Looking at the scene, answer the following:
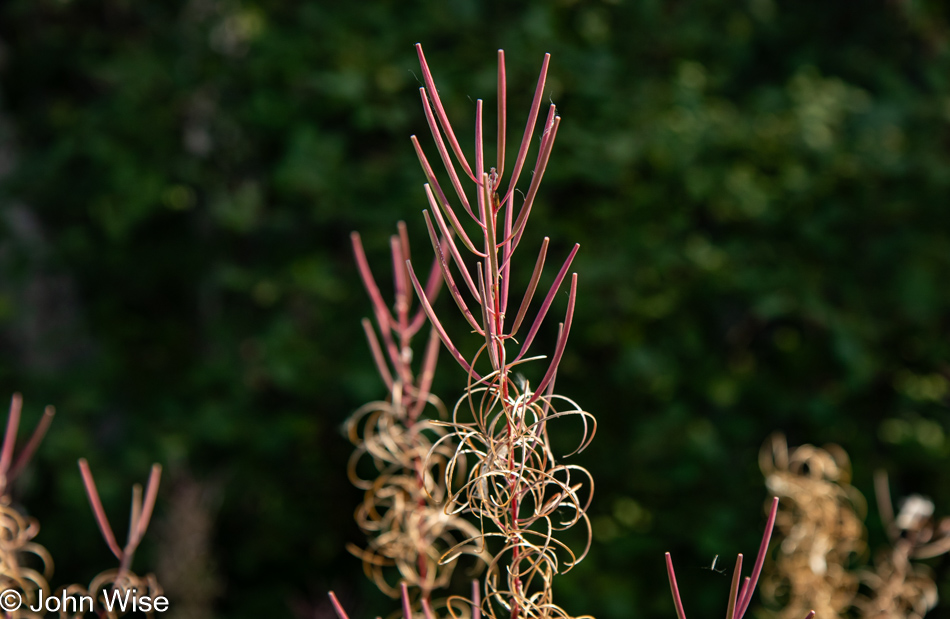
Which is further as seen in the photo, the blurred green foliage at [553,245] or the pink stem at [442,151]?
the blurred green foliage at [553,245]

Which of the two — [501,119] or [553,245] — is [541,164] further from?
[553,245]

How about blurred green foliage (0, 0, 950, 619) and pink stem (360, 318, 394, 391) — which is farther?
blurred green foliage (0, 0, 950, 619)

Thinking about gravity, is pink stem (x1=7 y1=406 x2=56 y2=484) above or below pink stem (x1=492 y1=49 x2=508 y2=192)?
below

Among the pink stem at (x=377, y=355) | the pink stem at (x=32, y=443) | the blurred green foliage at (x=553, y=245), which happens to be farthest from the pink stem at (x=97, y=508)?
the blurred green foliage at (x=553, y=245)

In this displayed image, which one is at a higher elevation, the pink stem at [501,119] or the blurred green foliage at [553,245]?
the pink stem at [501,119]

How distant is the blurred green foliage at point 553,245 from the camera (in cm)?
129

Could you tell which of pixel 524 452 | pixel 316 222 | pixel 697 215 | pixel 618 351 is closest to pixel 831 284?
pixel 697 215

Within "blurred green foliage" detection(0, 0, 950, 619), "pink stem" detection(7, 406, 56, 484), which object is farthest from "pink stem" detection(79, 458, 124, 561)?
"blurred green foliage" detection(0, 0, 950, 619)

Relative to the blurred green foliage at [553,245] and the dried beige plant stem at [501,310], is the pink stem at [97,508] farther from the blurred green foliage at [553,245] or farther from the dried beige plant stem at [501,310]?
the blurred green foliage at [553,245]

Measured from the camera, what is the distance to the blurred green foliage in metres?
1.29

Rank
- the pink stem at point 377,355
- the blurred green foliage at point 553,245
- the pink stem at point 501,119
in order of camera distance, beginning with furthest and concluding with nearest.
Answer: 1. the blurred green foliage at point 553,245
2. the pink stem at point 377,355
3. the pink stem at point 501,119

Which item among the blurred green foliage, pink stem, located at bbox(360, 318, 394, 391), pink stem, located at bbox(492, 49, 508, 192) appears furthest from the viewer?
the blurred green foliage

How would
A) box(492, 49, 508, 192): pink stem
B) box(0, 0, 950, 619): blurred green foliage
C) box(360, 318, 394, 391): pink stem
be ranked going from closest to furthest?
box(492, 49, 508, 192): pink stem → box(360, 318, 394, 391): pink stem → box(0, 0, 950, 619): blurred green foliage

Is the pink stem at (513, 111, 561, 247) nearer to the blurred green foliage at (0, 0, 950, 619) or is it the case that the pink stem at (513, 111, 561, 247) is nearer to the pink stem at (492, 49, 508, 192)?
the pink stem at (492, 49, 508, 192)
